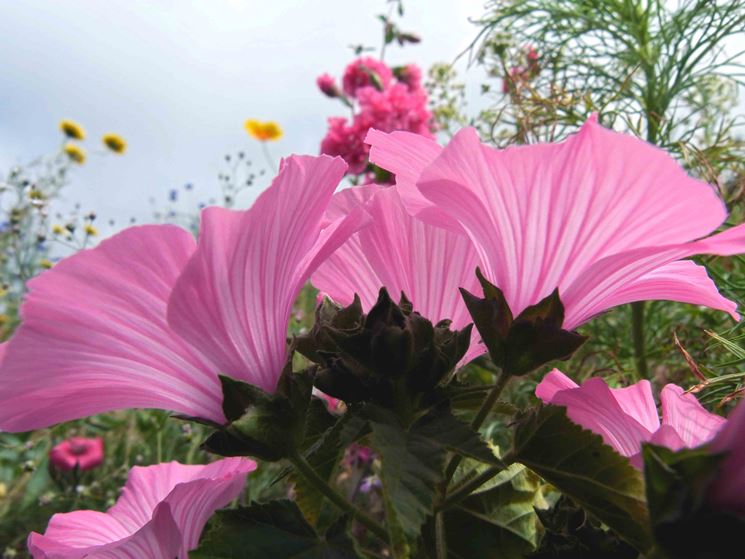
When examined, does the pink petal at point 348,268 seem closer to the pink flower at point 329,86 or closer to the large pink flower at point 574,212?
the large pink flower at point 574,212

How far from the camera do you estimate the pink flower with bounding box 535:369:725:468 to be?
0.91 feet

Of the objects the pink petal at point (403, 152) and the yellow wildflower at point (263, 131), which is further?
the yellow wildflower at point (263, 131)

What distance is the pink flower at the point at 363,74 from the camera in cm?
204

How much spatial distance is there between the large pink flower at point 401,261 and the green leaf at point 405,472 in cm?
9

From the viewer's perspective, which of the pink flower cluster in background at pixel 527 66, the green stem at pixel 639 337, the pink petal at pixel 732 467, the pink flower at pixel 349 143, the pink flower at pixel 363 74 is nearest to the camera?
the pink petal at pixel 732 467

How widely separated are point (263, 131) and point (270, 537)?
9.08 ft

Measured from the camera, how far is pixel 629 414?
314mm

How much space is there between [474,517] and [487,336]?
111 mm

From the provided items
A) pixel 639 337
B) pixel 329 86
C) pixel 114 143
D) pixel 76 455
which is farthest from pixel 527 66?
pixel 114 143

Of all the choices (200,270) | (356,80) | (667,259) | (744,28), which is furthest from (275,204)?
(356,80)

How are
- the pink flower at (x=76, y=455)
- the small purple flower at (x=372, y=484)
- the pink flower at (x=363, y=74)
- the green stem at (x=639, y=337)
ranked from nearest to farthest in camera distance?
the green stem at (x=639, y=337) < the small purple flower at (x=372, y=484) < the pink flower at (x=76, y=455) < the pink flower at (x=363, y=74)

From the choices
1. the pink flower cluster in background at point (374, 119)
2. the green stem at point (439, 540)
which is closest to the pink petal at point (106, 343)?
the green stem at point (439, 540)

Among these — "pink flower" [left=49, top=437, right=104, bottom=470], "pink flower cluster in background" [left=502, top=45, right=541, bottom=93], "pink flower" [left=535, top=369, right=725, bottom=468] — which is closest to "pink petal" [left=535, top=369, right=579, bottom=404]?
"pink flower" [left=535, top=369, right=725, bottom=468]

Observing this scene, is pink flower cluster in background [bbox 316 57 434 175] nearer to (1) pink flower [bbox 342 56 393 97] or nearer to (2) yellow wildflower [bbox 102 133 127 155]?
(1) pink flower [bbox 342 56 393 97]
